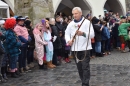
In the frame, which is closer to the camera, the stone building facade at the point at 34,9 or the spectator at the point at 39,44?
the spectator at the point at 39,44

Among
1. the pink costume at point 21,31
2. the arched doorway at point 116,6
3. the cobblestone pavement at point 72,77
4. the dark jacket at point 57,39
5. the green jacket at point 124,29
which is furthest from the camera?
the arched doorway at point 116,6

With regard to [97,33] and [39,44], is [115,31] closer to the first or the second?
[97,33]

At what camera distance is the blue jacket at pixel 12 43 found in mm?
5863

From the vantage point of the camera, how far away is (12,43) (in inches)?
232

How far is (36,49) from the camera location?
696 cm

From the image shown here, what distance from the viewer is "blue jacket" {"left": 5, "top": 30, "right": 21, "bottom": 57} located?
19.2 feet

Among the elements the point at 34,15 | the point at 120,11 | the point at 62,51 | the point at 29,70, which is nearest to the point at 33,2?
the point at 34,15

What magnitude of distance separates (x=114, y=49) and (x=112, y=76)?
5.27 meters

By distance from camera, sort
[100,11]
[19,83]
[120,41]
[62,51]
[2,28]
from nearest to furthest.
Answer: [19,83] < [2,28] < [62,51] < [120,41] < [100,11]

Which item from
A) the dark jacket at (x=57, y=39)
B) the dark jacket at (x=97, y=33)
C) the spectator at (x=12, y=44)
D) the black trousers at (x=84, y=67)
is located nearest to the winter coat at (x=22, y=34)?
the spectator at (x=12, y=44)

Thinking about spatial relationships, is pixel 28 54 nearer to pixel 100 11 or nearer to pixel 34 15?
pixel 34 15

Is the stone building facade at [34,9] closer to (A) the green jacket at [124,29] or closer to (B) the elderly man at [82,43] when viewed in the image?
(A) the green jacket at [124,29]

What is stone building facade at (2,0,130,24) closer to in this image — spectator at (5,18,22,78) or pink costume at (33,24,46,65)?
pink costume at (33,24,46,65)

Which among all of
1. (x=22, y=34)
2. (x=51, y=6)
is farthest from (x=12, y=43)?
(x=51, y=6)
